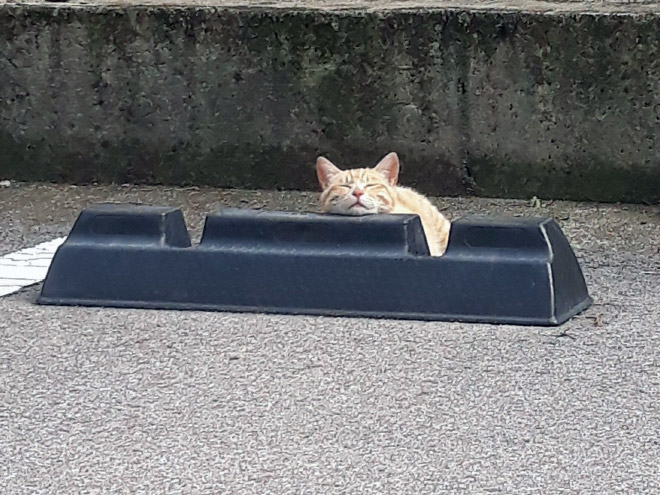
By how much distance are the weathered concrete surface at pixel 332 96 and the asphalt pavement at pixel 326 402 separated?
140cm

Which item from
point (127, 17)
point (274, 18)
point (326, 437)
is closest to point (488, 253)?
point (326, 437)

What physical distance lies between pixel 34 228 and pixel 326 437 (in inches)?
118

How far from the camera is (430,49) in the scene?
589 centimetres

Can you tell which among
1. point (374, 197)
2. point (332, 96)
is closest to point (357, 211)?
point (374, 197)

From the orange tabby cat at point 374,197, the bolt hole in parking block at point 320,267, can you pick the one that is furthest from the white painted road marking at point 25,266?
the orange tabby cat at point 374,197

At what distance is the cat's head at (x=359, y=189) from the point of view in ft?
16.3

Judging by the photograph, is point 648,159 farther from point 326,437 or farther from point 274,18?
point 326,437

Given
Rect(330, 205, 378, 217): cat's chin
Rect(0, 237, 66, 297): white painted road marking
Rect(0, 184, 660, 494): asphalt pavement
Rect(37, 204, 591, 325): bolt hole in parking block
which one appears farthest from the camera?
Rect(330, 205, 378, 217): cat's chin

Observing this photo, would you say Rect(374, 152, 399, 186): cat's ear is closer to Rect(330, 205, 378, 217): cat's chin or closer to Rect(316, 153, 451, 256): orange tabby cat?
Rect(316, 153, 451, 256): orange tabby cat

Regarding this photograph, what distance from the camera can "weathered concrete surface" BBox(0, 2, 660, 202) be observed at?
19.0 feet

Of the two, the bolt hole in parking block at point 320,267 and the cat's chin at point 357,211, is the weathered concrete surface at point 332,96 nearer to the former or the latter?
the cat's chin at point 357,211

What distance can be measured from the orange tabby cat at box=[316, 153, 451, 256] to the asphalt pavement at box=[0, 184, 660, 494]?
0.77 meters

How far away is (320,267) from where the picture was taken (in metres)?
4.24

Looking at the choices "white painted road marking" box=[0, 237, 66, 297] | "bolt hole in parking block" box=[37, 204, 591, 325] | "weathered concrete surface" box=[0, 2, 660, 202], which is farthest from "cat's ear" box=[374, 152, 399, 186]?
"white painted road marking" box=[0, 237, 66, 297]
